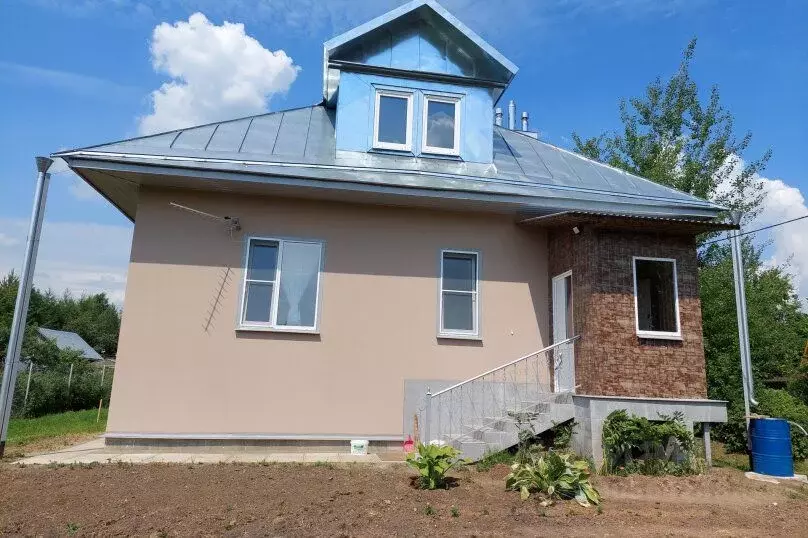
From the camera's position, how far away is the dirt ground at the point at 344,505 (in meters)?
5.45

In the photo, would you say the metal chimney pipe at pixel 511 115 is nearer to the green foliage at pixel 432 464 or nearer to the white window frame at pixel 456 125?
the white window frame at pixel 456 125

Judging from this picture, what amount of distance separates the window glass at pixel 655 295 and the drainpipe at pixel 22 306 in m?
9.88

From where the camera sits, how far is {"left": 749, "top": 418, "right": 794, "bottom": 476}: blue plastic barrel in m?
8.35

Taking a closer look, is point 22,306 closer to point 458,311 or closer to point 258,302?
point 258,302

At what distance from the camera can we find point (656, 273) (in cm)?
966

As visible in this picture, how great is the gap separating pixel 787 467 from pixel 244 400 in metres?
8.66

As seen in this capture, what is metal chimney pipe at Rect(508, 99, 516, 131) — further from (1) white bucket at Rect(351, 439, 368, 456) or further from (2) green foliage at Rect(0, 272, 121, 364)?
(2) green foliage at Rect(0, 272, 121, 364)

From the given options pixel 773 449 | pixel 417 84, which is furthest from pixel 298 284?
pixel 773 449

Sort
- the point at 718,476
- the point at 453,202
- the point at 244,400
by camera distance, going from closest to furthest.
→ the point at 718,476, the point at 244,400, the point at 453,202

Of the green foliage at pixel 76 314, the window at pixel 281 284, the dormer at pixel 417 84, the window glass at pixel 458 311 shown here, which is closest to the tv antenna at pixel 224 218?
the window at pixel 281 284

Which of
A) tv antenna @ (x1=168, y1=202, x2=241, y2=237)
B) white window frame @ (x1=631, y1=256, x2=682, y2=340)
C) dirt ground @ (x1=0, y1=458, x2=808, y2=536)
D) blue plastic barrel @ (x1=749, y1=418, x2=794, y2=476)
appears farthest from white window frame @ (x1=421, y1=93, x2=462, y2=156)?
blue plastic barrel @ (x1=749, y1=418, x2=794, y2=476)

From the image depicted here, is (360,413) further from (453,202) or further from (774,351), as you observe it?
(774,351)

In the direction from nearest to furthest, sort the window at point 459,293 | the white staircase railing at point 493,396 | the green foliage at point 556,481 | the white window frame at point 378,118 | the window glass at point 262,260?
the green foliage at point 556,481, the white staircase railing at point 493,396, the window glass at point 262,260, the window at point 459,293, the white window frame at point 378,118

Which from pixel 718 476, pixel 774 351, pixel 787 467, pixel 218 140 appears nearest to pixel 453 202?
pixel 218 140
